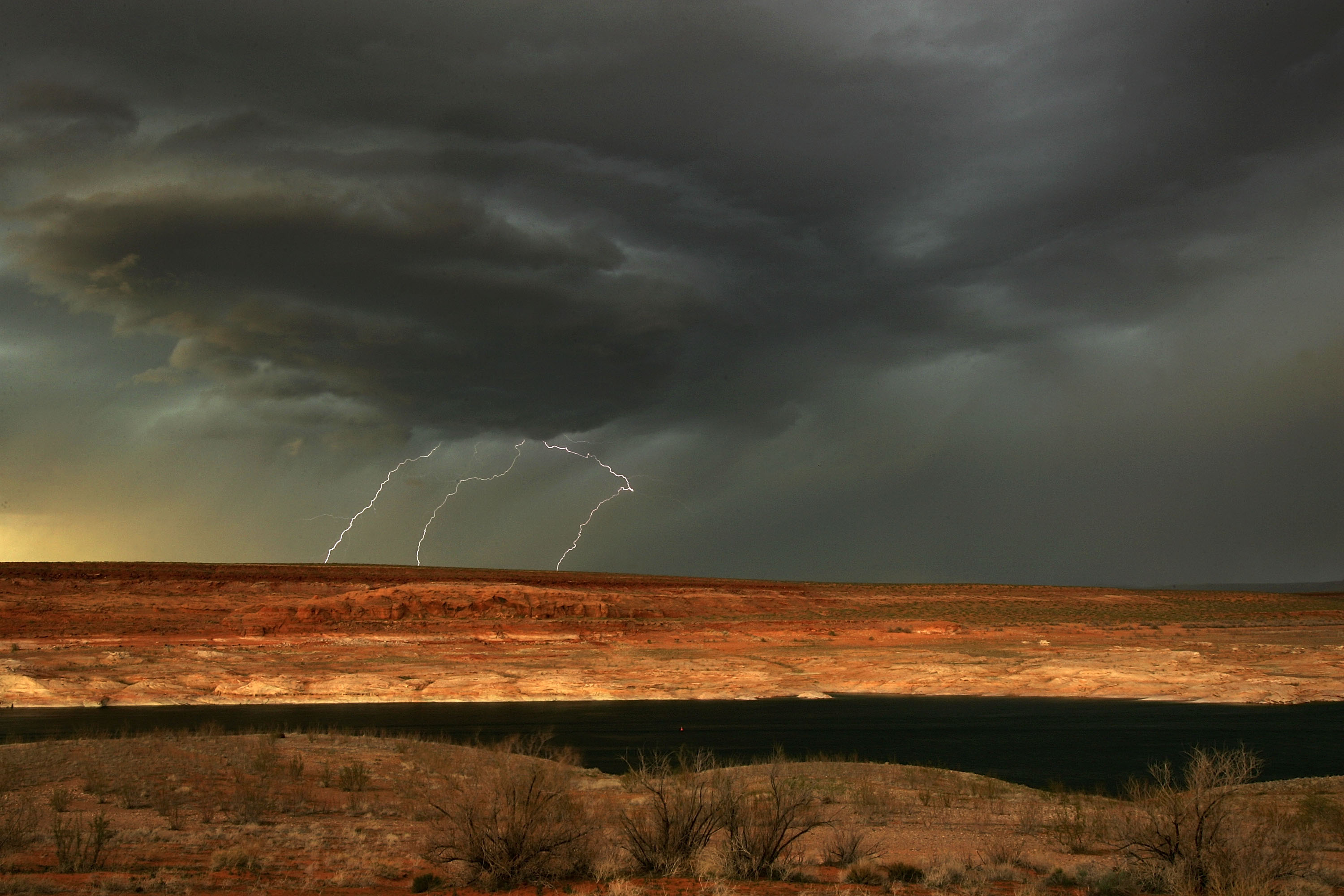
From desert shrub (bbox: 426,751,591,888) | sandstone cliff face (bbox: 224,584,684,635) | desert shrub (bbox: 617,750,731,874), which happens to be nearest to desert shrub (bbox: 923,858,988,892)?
desert shrub (bbox: 617,750,731,874)

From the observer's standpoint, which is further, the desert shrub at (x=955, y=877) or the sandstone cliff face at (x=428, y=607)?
the sandstone cliff face at (x=428, y=607)

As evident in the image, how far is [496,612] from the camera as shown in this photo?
63.9m

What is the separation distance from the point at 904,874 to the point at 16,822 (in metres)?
13.5

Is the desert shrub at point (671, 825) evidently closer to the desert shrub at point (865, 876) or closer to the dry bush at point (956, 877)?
the desert shrub at point (865, 876)

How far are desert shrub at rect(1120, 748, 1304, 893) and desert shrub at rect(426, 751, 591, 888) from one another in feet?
24.9

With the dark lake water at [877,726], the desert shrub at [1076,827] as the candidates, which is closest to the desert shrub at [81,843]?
the desert shrub at [1076,827]

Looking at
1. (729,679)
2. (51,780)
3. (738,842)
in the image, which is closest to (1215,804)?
(738,842)

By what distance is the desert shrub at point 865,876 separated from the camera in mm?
11656

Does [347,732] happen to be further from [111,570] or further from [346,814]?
[111,570]

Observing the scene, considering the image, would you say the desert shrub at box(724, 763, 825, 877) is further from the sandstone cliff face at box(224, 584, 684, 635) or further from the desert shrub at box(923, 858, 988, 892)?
Answer: the sandstone cliff face at box(224, 584, 684, 635)

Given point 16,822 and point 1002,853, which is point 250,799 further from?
point 1002,853

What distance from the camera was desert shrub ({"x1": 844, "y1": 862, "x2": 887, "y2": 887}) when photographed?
11.7m

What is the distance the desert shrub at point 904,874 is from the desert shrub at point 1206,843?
290 centimetres

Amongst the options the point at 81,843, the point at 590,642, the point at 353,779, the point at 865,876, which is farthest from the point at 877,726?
the point at 81,843
